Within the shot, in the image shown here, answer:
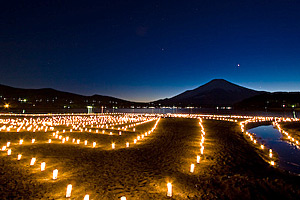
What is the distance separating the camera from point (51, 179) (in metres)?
7.27

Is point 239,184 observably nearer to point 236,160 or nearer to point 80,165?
point 236,160

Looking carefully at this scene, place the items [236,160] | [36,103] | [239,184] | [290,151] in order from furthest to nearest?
[36,103] → [290,151] → [236,160] → [239,184]

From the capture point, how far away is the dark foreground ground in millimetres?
6258

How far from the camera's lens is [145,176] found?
25.4 feet

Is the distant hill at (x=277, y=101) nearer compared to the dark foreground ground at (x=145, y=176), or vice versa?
the dark foreground ground at (x=145, y=176)

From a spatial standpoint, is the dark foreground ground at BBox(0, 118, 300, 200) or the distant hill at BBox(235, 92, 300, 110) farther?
the distant hill at BBox(235, 92, 300, 110)

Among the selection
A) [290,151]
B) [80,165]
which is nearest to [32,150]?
[80,165]

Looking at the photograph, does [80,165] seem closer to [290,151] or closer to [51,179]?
[51,179]

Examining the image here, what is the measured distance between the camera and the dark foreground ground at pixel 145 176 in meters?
6.26

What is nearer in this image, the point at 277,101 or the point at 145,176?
the point at 145,176

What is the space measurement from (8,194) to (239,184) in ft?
26.5

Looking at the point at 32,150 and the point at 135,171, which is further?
the point at 32,150

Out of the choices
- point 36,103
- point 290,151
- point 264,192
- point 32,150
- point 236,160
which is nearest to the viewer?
point 264,192

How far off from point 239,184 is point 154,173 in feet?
11.1
